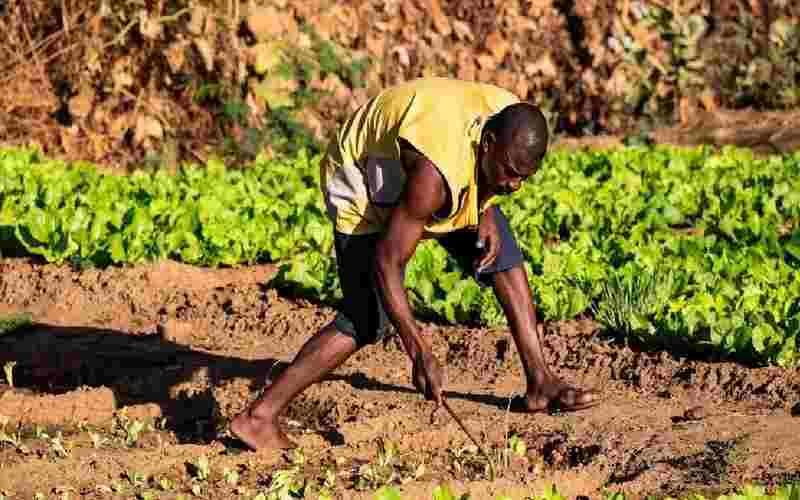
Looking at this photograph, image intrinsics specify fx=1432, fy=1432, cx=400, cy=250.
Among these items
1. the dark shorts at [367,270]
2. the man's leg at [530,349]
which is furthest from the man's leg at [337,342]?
the man's leg at [530,349]

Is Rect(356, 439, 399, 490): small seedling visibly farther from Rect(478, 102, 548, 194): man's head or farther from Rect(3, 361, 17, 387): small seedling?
Rect(3, 361, 17, 387): small seedling

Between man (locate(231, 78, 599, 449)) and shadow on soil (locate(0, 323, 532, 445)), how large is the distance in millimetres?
464

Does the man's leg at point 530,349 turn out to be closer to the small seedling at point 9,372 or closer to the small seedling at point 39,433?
the small seedling at point 39,433

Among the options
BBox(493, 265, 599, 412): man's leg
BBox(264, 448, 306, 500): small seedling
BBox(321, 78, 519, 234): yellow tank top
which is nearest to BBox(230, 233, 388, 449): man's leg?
BBox(321, 78, 519, 234): yellow tank top

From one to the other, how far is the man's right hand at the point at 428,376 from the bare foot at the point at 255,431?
93 cm

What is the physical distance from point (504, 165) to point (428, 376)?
74cm

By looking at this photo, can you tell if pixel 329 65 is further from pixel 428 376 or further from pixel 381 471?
pixel 428 376

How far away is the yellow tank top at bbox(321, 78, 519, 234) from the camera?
15.4ft

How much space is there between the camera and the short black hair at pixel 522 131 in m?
4.68

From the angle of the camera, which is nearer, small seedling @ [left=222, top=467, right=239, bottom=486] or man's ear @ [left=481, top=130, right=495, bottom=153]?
man's ear @ [left=481, top=130, right=495, bottom=153]

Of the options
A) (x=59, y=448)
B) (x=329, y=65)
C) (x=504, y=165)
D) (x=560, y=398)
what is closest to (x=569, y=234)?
(x=560, y=398)

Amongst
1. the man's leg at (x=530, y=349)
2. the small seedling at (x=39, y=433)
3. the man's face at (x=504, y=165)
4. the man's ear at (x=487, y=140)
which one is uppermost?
the man's ear at (x=487, y=140)

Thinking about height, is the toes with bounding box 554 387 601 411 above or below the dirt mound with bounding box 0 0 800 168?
below

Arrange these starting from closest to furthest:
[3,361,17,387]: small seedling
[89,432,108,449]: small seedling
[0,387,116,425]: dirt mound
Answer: [89,432,108,449]: small seedling → [0,387,116,425]: dirt mound → [3,361,17,387]: small seedling
